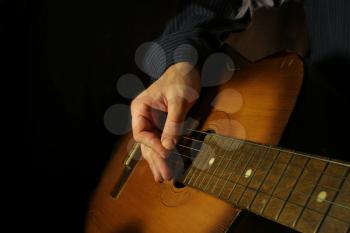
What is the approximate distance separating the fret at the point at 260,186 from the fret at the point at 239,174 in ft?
0.09

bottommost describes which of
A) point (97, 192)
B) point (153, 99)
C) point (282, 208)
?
point (97, 192)

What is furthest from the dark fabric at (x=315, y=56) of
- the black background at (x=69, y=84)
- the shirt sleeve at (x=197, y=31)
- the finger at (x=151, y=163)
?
the black background at (x=69, y=84)

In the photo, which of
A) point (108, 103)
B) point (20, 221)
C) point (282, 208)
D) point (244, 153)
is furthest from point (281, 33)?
point (20, 221)

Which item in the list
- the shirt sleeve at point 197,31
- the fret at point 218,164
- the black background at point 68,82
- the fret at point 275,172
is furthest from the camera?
the black background at point 68,82

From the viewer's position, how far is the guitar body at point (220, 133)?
56 cm

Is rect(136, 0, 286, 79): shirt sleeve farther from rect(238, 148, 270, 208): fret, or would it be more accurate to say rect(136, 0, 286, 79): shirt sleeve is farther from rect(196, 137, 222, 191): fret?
rect(238, 148, 270, 208): fret

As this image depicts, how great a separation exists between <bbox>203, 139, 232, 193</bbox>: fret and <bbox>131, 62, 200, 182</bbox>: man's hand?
118 mm

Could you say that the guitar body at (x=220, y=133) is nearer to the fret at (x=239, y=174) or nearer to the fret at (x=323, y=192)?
the fret at (x=239, y=174)

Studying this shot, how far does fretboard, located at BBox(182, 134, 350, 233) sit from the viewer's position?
0.39 m

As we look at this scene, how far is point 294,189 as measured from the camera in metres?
0.43

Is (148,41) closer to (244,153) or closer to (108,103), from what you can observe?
(108,103)

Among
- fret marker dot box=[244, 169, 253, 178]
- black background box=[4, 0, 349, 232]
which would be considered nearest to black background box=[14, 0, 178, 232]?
black background box=[4, 0, 349, 232]

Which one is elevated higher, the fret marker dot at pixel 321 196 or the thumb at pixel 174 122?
the thumb at pixel 174 122

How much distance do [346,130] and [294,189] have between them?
220 millimetres
